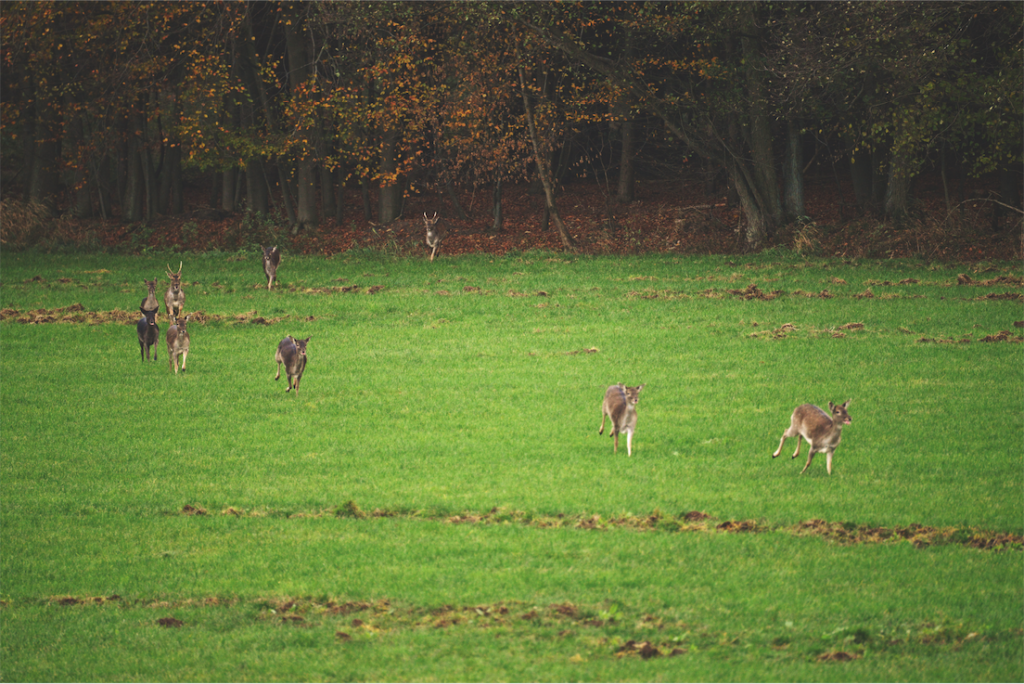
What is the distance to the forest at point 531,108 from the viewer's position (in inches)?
1125

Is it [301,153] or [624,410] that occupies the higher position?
[301,153]

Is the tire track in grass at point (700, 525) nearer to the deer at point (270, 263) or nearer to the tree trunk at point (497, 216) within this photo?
the deer at point (270, 263)

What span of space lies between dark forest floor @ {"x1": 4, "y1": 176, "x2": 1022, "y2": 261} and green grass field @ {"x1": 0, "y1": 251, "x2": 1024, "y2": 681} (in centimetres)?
1069

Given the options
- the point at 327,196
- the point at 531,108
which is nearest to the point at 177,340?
the point at 531,108

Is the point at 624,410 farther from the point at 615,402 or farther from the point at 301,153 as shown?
the point at 301,153

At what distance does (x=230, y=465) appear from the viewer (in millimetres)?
11828

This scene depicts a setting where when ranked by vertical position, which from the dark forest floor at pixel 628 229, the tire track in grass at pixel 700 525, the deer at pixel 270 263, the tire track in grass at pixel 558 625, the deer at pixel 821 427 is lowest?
the tire track in grass at pixel 558 625

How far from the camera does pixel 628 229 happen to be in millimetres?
36500

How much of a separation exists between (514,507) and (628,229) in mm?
27185

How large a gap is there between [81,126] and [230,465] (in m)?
33.2

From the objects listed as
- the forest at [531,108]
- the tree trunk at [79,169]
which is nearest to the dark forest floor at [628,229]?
the forest at [531,108]

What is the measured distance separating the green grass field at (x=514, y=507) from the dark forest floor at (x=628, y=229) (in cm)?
1069

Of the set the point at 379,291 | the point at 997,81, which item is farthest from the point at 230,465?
the point at 997,81

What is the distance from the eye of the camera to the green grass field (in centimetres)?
734
